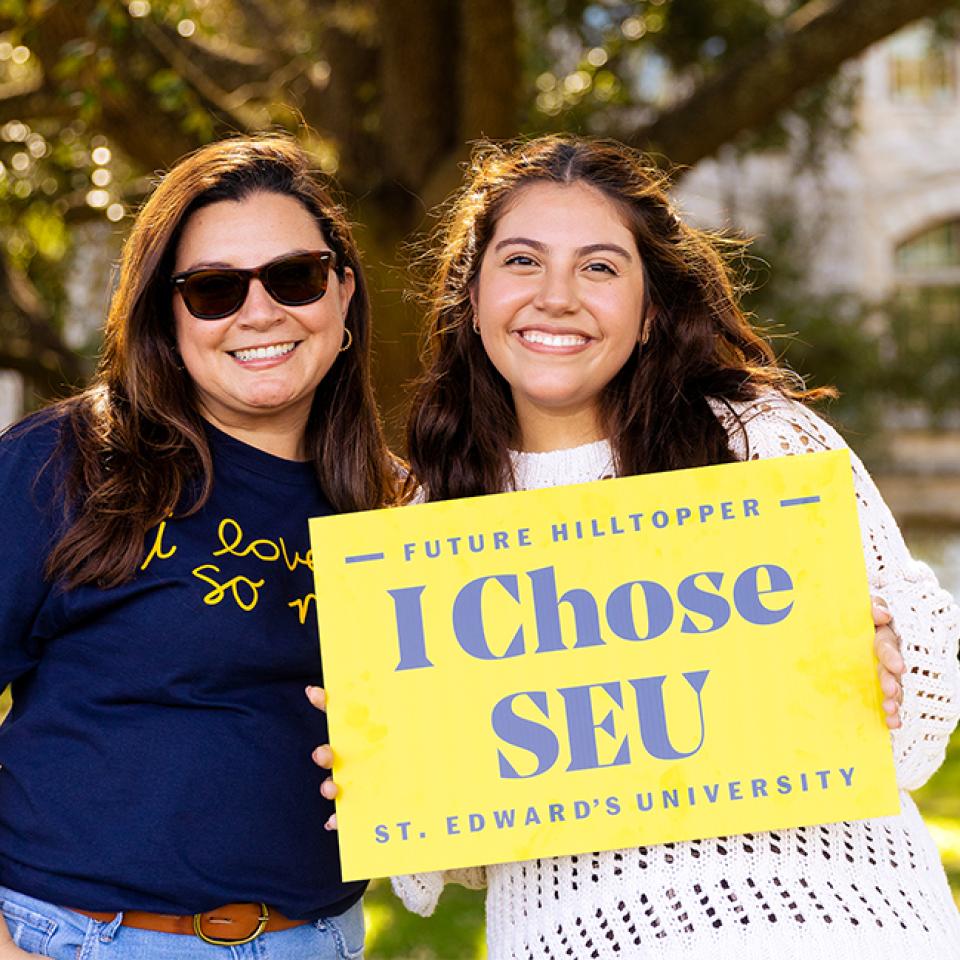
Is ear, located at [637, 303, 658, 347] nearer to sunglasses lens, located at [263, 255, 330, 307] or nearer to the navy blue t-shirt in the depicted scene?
sunglasses lens, located at [263, 255, 330, 307]

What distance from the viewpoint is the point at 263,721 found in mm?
2205

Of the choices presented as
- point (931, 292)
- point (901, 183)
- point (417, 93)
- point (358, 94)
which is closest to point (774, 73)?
point (417, 93)

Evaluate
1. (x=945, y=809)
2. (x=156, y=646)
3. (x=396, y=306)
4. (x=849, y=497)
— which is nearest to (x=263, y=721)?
(x=156, y=646)

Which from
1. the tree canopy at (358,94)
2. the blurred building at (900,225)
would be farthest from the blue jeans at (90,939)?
the blurred building at (900,225)

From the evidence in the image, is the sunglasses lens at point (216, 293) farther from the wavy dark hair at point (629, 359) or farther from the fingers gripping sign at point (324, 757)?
the fingers gripping sign at point (324, 757)

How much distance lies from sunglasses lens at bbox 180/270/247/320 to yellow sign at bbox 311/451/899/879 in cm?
45

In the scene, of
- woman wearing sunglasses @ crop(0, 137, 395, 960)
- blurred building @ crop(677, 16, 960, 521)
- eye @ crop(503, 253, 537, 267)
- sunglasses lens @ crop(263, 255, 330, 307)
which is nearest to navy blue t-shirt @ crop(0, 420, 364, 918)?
woman wearing sunglasses @ crop(0, 137, 395, 960)

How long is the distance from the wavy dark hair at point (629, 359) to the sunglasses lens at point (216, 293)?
0.49 metres

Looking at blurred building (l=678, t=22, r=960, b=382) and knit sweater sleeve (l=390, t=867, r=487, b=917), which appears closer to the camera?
knit sweater sleeve (l=390, t=867, r=487, b=917)

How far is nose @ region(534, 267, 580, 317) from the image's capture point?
2.33 metres

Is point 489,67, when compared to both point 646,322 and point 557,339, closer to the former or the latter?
point 646,322

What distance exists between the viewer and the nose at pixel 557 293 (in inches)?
91.7

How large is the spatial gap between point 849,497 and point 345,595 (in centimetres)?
82

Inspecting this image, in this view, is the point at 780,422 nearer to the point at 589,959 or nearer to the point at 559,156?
the point at 559,156
